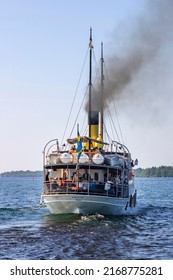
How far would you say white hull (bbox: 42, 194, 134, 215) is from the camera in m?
35.6

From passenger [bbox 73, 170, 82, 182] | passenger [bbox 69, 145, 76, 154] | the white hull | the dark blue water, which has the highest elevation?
passenger [bbox 69, 145, 76, 154]

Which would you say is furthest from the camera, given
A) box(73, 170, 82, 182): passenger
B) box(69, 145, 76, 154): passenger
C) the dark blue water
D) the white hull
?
box(69, 145, 76, 154): passenger

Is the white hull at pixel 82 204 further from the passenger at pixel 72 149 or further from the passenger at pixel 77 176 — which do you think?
the passenger at pixel 72 149

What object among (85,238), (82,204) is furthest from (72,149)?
(85,238)

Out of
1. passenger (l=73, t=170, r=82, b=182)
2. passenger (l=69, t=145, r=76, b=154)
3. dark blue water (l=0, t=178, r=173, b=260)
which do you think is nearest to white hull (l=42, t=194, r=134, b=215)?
dark blue water (l=0, t=178, r=173, b=260)

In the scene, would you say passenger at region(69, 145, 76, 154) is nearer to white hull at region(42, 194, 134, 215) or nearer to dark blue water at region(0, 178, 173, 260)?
white hull at region(42, 194, 134, 215)

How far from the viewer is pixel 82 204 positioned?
117ft
